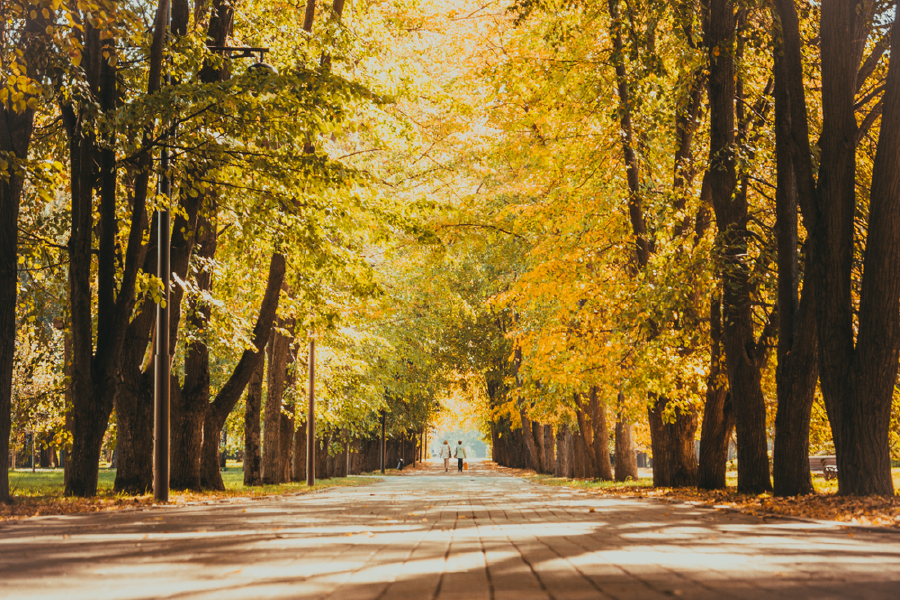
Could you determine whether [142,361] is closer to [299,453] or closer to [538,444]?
[299,453]

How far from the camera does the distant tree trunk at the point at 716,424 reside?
14547 mm

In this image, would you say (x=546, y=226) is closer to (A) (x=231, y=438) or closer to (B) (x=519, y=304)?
(B) (x=519, y=304)

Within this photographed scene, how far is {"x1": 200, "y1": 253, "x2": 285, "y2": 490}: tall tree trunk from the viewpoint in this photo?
55.1 ft

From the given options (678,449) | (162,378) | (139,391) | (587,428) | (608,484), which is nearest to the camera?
(162,378)

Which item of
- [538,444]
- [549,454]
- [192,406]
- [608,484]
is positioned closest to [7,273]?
[192,406]

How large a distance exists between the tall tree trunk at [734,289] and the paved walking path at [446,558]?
13.7ft

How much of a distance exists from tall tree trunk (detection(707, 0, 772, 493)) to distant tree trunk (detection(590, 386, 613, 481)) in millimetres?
11368

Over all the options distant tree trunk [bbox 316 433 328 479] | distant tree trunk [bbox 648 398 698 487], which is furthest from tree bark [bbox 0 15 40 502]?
distant tree trunk [bbox 316 433 328 479]

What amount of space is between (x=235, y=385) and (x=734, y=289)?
10051 mm

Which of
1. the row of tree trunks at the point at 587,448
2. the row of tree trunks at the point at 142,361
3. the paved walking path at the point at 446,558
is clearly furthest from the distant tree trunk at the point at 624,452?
the paved walking path at the point at 446,558

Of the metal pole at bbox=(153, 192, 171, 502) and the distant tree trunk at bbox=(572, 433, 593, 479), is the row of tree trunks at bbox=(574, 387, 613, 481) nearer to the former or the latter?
the distant tree trunk at bbox=(572, 433, 593, 479)

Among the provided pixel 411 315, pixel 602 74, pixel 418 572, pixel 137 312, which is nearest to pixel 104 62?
pixel 137 312

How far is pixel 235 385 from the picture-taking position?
16828 mm

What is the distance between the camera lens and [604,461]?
24.8 meters
